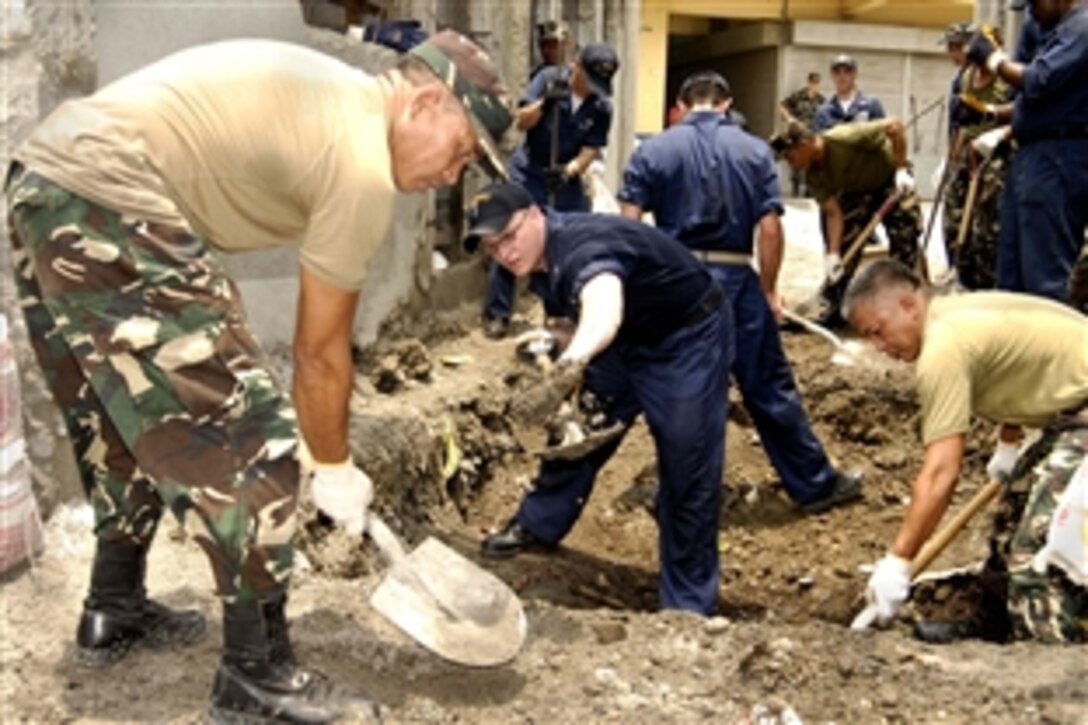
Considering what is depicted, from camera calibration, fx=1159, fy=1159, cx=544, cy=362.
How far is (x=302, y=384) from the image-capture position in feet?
7.98

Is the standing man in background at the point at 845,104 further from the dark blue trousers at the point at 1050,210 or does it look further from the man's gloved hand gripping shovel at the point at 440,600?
the man's gloved hand gripping shovel at the point at 440,600

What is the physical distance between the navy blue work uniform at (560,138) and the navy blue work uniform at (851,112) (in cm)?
222

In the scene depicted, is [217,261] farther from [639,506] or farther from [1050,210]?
[1050,210]

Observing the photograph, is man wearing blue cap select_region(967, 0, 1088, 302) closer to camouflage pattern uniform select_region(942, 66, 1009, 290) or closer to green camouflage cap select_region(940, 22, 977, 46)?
camouflage pattern uniform select_region(942, 66, 1009, 290)

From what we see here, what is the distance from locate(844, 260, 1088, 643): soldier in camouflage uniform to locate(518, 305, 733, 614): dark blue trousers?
0.65 m

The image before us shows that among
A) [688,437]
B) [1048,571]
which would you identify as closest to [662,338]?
[688,437]

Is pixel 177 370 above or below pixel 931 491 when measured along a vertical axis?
above

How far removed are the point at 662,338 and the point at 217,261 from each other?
181 centimetres

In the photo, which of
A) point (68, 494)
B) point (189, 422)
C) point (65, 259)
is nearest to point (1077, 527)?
point (189, 422)

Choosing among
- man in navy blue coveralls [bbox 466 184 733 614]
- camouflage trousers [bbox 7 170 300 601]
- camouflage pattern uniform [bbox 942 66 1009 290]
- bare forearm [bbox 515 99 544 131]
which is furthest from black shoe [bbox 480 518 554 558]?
bare forearm [bbox 515 99 544 131]

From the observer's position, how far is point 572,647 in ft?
10.1

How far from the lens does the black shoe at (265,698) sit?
242 centimetres

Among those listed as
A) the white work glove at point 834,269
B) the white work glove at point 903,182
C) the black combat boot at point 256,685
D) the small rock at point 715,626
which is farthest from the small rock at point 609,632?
the white work glove at point 903,182

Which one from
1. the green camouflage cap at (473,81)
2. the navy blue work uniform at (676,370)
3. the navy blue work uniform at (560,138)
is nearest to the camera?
the green camouflage cap at (473,81)
